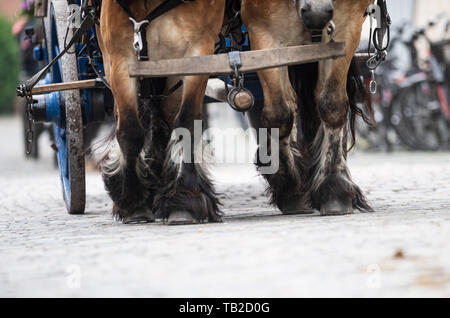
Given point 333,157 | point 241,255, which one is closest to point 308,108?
point 333,157

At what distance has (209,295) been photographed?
3445mm

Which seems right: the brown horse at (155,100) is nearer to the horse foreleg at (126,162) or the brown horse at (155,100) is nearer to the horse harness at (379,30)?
the horse foreleg at (126,162)

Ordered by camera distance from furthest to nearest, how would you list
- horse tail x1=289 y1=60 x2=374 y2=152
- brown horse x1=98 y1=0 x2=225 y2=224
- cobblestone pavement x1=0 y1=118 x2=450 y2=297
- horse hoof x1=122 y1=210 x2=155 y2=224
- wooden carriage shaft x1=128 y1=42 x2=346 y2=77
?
horse tail x1=289 y1=60 x2=374 y2=152 → horse hoof x1=122 y1=210 x2=155 y2=224 → brown horse x1=98 y1=0 x2=225 y2=224 → wooden carriage shaft x1=128 y1=42 x2=346 y2=77 → cobblestone pavement x1=0 y1=118 x2=450 y2=297

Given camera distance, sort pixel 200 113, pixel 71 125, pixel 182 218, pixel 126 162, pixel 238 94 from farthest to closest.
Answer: pixel 71 125 < pixel 126 162 < pixel 200 113 < pixel 182 218 < pixel 238 94

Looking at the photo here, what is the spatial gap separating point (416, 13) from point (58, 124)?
12744mm

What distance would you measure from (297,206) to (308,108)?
24.5 inches

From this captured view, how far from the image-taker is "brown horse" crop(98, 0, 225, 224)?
555cm

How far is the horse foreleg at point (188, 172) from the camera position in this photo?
561 centimetres

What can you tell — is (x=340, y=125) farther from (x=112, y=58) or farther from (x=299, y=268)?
(x=299, y=268)

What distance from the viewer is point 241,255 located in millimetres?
4168

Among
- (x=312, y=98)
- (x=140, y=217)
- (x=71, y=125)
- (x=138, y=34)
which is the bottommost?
(x=140, y=217)

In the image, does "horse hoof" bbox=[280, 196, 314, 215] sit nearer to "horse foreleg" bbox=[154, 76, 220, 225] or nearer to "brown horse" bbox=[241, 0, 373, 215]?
"brown horse" bbox=[241, 0, 373, 215]

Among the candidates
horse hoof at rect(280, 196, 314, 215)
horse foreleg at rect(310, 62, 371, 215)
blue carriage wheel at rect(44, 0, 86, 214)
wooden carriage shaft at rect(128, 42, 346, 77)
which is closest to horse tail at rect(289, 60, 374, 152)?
horse foreleg at rect(310, 62, 371, 215)

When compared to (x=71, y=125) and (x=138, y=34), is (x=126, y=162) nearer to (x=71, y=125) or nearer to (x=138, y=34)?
(x=138, y=34)
